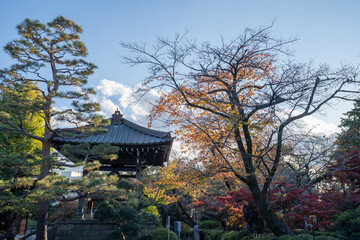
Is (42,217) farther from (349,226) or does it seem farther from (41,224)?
(349,226)

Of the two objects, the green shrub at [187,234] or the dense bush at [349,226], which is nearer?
the dense bush at [349,226]

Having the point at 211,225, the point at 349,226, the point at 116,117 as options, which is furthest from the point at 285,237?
the point at 211,225

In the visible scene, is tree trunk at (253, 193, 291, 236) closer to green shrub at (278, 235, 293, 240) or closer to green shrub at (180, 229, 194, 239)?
green shrub at (278, 235, 293, 240)

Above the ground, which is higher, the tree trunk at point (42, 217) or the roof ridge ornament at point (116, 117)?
the roof ridge ornament at point (116, 117)

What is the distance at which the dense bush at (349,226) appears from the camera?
285 inches

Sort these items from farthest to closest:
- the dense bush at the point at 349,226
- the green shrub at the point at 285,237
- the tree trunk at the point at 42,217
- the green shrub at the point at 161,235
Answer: the green shrub at the point at 161,235
the tree trunk at the point at 42,217
the dense bush at the point at 349,226
the green shrub at the point at 285,237

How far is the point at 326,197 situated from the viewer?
1195cm

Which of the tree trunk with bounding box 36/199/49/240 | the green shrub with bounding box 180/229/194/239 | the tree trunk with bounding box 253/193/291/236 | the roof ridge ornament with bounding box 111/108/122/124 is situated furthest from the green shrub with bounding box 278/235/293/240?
the green shrub with bounding box 180/229/194/239

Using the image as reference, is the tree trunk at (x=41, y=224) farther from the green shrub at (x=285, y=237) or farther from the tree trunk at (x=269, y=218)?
the green shrub at (x=285, y=237)

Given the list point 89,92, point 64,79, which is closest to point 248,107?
point 89,92

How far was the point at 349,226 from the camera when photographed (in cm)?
745

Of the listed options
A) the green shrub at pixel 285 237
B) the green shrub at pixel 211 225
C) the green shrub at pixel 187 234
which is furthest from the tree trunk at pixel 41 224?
the green shrub at pixel 211 225

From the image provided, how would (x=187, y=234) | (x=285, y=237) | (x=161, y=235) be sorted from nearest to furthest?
(x=285, y=237) → (x=161, y=235) → (x=187, y=234)

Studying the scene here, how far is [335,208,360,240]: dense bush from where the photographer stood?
725 cm
